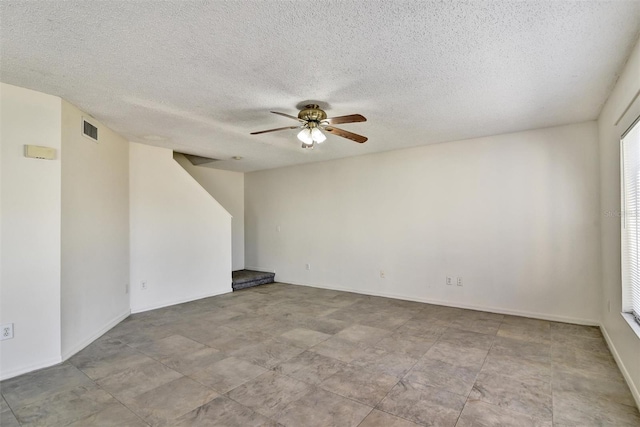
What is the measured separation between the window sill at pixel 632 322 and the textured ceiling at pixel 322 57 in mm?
1933

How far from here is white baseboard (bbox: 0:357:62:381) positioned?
2502 millimetres

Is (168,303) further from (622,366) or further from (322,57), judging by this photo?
(622,366)

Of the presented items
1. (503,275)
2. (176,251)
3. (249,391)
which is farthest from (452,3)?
(176,251)

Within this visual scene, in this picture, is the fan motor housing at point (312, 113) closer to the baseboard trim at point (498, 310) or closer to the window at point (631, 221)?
the window at point (631, 221)

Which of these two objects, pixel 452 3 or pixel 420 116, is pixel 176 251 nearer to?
pixel 420 116

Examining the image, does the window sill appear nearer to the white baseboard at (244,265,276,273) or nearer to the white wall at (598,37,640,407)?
the white wall at (598,37,640,407)

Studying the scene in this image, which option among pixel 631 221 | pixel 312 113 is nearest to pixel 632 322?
pixel 631 221

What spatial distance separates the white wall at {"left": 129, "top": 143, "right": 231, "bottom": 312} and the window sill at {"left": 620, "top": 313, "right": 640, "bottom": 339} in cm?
520

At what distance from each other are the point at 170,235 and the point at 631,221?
5.44 meters

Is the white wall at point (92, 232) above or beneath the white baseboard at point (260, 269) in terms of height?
above

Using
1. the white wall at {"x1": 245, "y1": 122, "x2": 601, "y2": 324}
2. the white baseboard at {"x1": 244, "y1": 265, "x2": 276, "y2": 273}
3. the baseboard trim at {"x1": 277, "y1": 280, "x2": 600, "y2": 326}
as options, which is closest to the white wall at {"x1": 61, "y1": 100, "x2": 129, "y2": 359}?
the white baseboard at {"x1": 244, "y1": 265, "x2": 276, "y2": 273}

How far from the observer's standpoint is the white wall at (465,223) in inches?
144

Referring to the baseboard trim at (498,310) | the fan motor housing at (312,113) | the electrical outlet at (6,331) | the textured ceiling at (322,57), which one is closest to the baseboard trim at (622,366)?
the baseboard trim at (498,310)

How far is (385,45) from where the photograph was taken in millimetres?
2000
